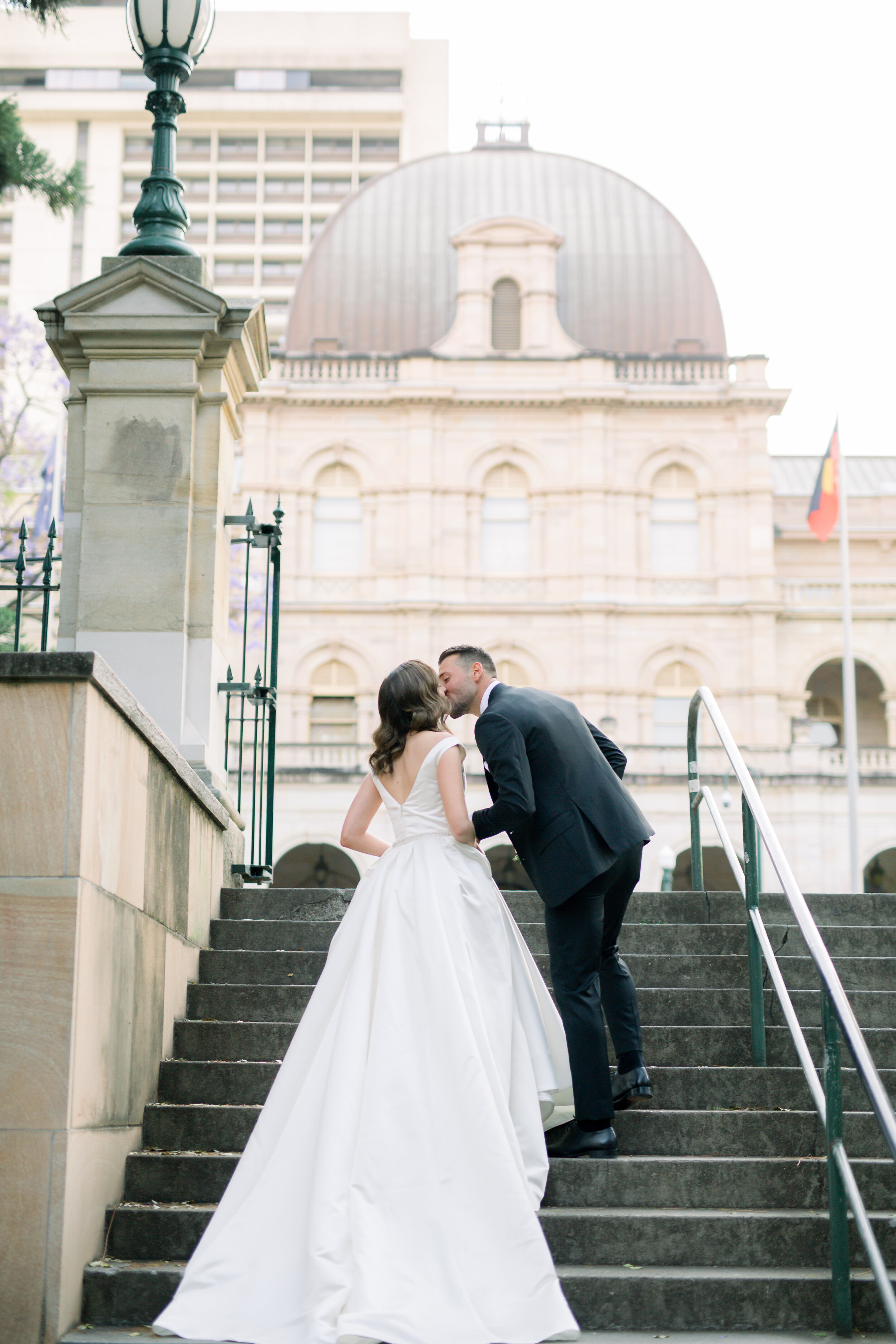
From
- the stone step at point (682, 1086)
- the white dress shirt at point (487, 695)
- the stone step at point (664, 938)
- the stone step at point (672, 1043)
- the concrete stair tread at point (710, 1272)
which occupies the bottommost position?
the concrete stair tread at point (710, 1272)

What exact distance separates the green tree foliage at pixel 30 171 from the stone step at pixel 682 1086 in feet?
24.4

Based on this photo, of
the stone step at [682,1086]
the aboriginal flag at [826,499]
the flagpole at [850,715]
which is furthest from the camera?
the aboriginal flag at [826,499]

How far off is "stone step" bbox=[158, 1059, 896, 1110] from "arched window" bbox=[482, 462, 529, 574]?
31.4 m

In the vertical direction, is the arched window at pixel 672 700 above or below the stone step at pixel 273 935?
above

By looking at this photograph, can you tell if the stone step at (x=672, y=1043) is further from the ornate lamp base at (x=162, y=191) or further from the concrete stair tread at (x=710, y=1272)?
the ornate lamp base at (x=162, y=191)

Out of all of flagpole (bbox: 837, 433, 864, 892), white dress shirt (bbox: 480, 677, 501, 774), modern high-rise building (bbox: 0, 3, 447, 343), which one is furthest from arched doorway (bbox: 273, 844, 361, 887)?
modern high-rise building (bbox: 0, 3, 447, 343)

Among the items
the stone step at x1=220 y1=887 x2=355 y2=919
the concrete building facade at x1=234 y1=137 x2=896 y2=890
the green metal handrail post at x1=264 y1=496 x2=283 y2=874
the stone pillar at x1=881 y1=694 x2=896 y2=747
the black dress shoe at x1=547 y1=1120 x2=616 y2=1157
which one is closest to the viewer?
the black dress shoe at x1=547 y1=1120 x2=616 y2=1157

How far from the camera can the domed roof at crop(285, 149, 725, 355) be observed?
128 ft

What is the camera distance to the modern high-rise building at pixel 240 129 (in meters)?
65.4

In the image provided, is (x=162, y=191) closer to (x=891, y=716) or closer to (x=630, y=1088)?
(x=630, y=1088)

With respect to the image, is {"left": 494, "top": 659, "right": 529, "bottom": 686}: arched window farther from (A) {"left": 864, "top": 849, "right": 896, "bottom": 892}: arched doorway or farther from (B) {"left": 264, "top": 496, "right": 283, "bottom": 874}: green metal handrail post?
(B) {"left": 264, "top": 496, "right": 283, "bottom": 874}: green metal handrail post

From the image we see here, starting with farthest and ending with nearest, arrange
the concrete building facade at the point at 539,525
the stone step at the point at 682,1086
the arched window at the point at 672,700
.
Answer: the concrete building facade at the point at 539,525, the arched window at the point at 672,700, the stone step at the point at 682,1086

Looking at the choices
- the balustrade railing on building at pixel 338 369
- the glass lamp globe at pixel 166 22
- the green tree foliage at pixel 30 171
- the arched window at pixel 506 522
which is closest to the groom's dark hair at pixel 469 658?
the glass lamp globe at pixel 166 22

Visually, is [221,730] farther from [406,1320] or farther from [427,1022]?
[406,1320]
